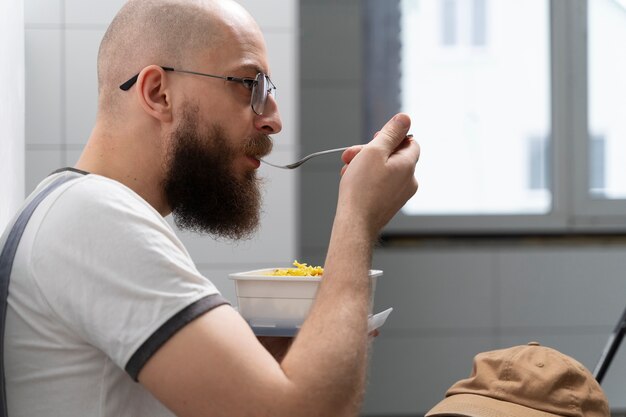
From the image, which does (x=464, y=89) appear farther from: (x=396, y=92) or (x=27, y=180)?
(x=27, y=180)

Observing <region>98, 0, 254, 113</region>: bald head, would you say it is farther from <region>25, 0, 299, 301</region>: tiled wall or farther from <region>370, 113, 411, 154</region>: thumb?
<region>25, 0, 299, 301</region>: tiled wall

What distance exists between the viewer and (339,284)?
0.89 metres

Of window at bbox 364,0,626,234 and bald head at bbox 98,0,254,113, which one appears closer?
bald head at bbox 98,0,254,113

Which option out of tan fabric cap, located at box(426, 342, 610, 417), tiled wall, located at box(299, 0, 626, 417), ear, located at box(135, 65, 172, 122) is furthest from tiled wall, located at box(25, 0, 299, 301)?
ear, located at box(135, 65, 172, 122)

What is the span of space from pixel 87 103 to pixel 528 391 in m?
1.86

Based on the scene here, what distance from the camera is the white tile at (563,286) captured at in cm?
359

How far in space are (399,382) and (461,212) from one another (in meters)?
0.79

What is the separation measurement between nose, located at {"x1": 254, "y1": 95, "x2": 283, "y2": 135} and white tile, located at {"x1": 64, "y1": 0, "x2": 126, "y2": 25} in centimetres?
174

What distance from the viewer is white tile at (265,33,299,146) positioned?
276 cm

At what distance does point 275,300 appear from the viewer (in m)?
1.12

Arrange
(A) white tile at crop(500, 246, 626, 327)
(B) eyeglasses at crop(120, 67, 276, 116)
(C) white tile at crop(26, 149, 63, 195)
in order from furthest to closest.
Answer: (A) white tile at crop(500, 246, 626, 327), (C) white tile at crop(26, 149, 63, 195), (B) eyeglasses at crop(120, 67, 276, 116)

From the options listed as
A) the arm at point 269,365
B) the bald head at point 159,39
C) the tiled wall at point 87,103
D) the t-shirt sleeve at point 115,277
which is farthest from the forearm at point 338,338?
the tiled wall at point 87,103

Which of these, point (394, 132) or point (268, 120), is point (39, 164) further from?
point (394, 132)

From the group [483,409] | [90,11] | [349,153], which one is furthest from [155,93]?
[90,11]
